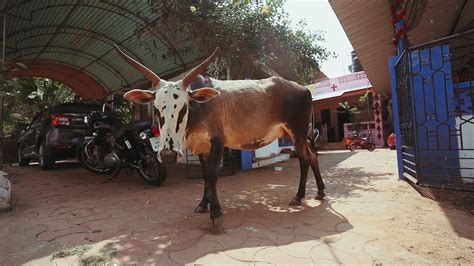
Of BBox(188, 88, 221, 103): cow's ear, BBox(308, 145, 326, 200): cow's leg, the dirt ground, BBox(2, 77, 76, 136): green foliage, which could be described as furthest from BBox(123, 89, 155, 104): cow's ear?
BBox(2, 77, 76, 136): green foliage

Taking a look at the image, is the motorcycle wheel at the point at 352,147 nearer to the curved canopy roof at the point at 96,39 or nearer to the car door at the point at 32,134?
the curved canopy roof at the point at 96,39

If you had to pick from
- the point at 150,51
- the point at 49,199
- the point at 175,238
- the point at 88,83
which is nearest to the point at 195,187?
the point at 49,199

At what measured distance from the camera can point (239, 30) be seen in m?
6.71

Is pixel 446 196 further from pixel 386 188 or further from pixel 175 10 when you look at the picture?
pixel 175 10

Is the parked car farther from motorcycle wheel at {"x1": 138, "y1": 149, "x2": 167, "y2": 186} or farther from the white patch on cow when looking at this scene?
the white patch on cow

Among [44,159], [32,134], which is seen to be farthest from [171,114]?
[32,134]

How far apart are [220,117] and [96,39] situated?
7077mm

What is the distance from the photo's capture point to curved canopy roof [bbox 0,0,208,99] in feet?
22.9

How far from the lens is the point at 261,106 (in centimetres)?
401

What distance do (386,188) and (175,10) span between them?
16.8ft

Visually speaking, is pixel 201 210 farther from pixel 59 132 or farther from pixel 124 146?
pixel 59 132

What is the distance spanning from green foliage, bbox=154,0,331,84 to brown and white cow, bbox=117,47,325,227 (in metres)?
2.77

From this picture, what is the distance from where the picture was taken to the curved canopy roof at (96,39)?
6.97 m

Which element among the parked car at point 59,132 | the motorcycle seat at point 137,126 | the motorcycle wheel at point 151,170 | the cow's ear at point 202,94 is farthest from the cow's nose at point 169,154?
the parked car at point 59,132
